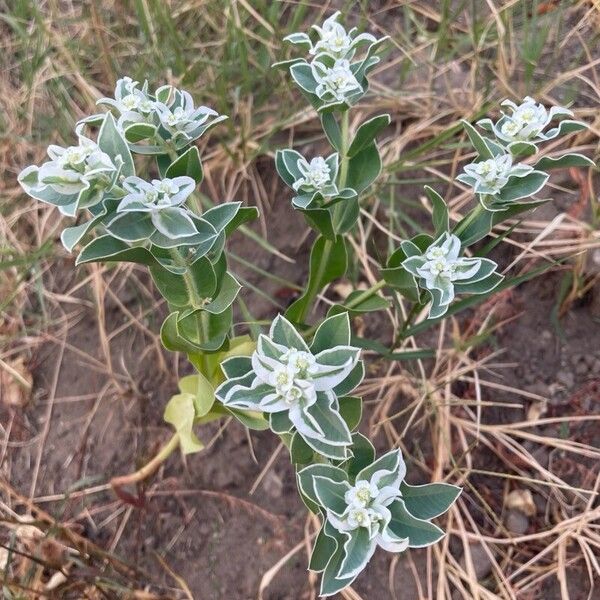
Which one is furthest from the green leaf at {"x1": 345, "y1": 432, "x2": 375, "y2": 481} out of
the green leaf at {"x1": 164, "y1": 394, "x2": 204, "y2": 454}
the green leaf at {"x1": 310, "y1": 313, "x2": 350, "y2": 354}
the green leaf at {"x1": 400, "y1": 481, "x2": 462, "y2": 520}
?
the green leaf at {"x1": 164, "y1": 394, "x2": 204, "y2": 454}

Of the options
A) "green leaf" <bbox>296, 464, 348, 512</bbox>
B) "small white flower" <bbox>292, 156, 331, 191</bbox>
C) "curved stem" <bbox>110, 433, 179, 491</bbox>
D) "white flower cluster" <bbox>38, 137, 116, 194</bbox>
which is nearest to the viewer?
"white flower cluster" <bbox>38, 137, 116, 194</bbox>

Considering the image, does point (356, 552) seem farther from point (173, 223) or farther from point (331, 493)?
point (173, 223)

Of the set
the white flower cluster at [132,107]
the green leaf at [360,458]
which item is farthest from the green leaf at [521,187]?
the white flower cluster at [132,107]

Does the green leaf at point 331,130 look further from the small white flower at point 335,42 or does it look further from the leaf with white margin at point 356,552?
the leaf with white margin at point 356,552

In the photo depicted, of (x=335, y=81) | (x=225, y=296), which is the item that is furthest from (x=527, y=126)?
(x=225, y=296)

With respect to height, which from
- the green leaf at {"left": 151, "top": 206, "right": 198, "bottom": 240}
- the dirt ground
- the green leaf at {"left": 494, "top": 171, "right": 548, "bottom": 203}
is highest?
the green leaf at {"left": 151, "top": 206, "right": 198, "bottom": 240}

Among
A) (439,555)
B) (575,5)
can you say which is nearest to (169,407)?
(439,555)

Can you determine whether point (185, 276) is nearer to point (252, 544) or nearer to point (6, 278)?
point (252, 544)

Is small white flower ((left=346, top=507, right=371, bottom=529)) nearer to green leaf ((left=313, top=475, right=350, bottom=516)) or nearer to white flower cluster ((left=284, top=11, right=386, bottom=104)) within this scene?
green leaf ((left=313, top=475, right=350, bottom=516))
